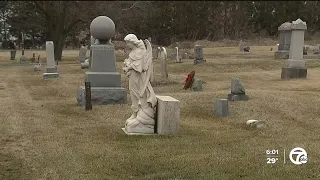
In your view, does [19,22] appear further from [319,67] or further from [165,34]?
[319,67]

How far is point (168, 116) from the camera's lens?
8.69 metres

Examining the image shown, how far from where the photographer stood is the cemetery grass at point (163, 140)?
6359 mm

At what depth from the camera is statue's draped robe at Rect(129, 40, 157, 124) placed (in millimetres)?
8992

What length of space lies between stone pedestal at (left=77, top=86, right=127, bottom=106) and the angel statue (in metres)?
3.93

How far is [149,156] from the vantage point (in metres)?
7.16

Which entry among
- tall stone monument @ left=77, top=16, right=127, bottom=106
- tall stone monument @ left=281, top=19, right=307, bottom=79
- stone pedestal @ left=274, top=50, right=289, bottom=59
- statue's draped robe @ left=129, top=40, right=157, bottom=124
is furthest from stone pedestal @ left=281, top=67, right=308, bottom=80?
stone pedestal @ left=274, top=50, right=289, bottom=59

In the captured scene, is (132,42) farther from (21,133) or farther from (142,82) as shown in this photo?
(21,133)

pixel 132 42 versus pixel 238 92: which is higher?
pixel 132 42

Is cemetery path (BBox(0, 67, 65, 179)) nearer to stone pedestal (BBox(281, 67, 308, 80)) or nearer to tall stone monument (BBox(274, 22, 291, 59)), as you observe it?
stone pedestal (BBox(281, 67, 308, 80))

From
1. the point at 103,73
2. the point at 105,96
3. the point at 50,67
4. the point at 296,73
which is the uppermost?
the point at 103,73

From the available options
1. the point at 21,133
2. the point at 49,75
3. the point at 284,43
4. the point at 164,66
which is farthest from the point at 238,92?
the point at 284,43

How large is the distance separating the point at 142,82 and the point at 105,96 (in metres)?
4.11

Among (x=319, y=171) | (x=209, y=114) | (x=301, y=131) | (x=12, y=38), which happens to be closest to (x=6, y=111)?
(x=209, y=114)

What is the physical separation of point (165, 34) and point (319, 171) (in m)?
58.3
